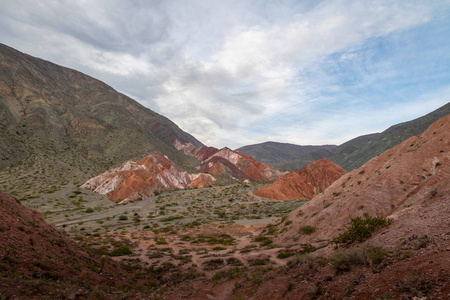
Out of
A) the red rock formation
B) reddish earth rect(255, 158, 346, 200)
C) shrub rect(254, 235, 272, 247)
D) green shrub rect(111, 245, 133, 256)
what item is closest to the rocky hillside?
the red rock formation

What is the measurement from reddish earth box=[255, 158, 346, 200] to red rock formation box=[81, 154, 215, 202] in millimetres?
33981

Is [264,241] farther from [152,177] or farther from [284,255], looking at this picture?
[152,177]

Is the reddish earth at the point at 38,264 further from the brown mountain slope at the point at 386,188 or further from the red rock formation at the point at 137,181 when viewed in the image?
the red rock formation at the point at 137,181

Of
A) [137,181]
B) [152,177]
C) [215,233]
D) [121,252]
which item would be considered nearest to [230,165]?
[152,177]

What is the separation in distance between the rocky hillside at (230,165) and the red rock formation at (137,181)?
3785cm

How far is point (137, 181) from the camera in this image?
70.3m

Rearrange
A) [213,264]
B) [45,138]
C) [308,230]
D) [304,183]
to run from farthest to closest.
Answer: [304,183] < [45,138] < [308,230] < [213,264]

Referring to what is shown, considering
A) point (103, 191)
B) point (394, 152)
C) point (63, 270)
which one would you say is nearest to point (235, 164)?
point (103, 191)

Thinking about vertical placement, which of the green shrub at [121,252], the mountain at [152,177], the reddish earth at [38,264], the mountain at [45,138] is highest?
the mountain at [45,138]

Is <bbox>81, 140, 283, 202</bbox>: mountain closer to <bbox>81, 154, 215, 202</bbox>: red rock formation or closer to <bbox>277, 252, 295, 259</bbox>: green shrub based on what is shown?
<bbox>81, 154, 215, 202</bbox>: red rock formation

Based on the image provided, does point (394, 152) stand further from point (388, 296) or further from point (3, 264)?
point (3, 264)

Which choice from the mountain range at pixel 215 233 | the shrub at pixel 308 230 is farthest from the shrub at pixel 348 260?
the shrub at pixel 308 230

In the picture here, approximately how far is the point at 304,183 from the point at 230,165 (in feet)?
201

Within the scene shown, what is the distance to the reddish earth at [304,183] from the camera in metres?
73.7
